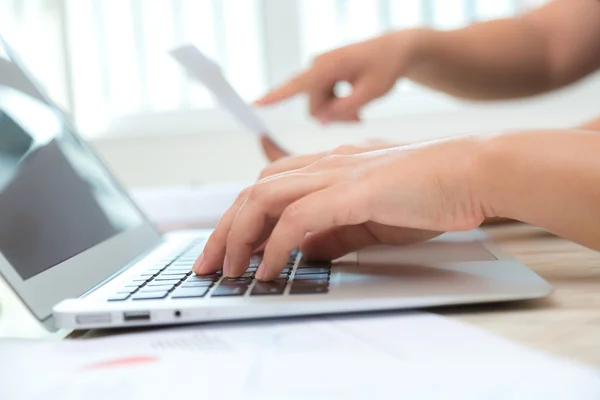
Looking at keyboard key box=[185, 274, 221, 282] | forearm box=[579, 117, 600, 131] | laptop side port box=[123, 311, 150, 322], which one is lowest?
forearm box=[579, 117, 600, 131]

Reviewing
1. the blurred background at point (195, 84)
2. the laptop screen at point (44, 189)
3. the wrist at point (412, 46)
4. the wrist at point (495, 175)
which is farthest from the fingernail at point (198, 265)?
the blurred background at point (195, 84)

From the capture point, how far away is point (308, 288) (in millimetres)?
440

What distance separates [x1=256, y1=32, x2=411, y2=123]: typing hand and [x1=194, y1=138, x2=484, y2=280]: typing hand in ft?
1.30

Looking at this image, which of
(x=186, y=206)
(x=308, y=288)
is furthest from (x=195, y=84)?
(x=308, y=288)

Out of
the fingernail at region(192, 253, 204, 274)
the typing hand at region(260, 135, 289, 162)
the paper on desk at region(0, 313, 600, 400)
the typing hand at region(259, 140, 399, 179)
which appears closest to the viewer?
the paper on desk at region(0, 313, 600, 400)

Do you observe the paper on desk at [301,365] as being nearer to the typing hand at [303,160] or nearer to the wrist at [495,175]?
the wrist at [495,175]

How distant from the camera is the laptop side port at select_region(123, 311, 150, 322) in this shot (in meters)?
0.40

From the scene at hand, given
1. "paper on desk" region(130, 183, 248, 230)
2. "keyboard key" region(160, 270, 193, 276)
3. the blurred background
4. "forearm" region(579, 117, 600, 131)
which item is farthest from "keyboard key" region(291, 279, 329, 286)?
the blurred background

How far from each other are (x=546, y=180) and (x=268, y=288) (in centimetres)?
20

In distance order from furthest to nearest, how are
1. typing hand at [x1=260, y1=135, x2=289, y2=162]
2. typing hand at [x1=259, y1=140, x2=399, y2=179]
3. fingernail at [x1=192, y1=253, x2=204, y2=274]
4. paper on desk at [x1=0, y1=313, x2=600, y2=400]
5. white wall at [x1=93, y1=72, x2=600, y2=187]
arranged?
white wall at [x1=93, y1=72, x2=600, y2=187] → typing hand at [x1=260, y1=135, x2=289, y2=162] → typing hand at [x1=259, y1=140, x2=399, y2=179] → fingernail at [x1=192, y1=253, x2=204, y2=274] → paper on desk at [x1=0, y1=313, x2=600, y2=400]

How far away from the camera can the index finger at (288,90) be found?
889 mm

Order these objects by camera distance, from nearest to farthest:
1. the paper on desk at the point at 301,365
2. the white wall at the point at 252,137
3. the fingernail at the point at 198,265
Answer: the paper on desk at the point at 301,365 → the fingernail at the point at 198,265 → the white wall at the point at 252,137

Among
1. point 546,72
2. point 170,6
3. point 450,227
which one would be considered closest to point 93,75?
point 170,6

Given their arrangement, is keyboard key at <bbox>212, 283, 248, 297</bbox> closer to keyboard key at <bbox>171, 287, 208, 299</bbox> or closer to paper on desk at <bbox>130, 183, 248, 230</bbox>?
keyboard key at <bbox>171, 287, 208, 299</bbox>
